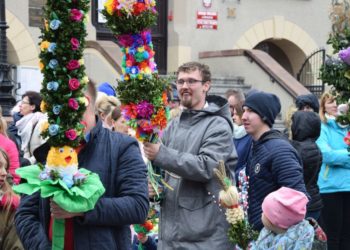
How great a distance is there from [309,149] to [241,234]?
2.43 meters

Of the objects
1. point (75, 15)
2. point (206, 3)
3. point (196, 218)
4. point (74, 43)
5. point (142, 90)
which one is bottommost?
point (196, 218)

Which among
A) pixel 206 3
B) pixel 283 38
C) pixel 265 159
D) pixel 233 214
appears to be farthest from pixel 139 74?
pixel 283 38

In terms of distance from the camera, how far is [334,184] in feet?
26.3

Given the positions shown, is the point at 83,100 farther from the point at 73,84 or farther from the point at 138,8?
the point at 138,8

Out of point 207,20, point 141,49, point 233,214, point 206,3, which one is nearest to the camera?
point 233,214

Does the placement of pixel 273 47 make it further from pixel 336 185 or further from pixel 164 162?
pixel 164 162

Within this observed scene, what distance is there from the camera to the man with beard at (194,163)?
16.1 ft

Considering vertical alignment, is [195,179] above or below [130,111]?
below

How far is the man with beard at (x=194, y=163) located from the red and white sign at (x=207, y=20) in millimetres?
15882

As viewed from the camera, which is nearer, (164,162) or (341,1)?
(164,162)

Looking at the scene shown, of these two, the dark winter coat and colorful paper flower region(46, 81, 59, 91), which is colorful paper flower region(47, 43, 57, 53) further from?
the dark winter coat

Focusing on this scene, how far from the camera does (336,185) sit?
800cm

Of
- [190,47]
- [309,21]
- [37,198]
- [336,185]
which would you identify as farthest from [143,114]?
[309,21]

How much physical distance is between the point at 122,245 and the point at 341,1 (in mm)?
20993
